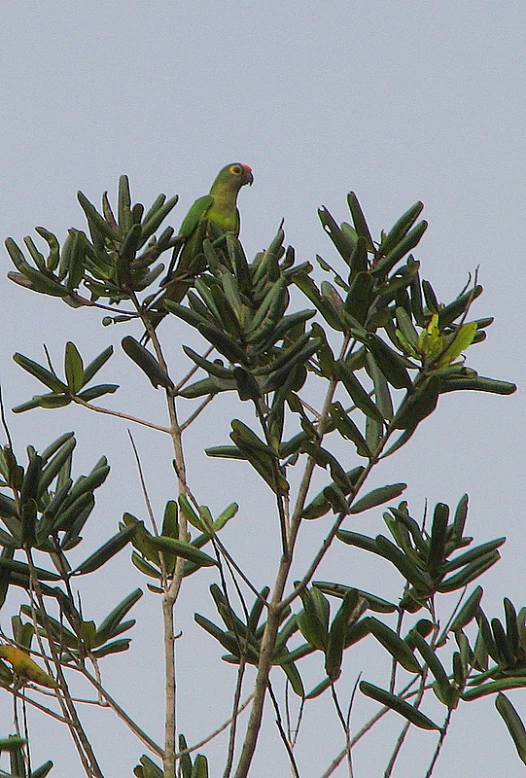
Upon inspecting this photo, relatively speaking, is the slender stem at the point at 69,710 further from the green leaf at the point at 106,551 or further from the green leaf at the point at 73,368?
the green leaf at the point at 73,368

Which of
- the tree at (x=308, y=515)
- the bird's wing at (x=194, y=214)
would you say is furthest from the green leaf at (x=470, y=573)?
the bird's wing at (x=194, y=214)

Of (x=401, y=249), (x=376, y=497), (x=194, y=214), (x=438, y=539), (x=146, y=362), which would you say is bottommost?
(x=438, y=539)

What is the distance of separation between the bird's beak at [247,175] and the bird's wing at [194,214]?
0.81 metres

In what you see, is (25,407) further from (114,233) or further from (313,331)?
(313,331)

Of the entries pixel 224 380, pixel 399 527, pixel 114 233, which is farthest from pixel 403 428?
pixel 114 233

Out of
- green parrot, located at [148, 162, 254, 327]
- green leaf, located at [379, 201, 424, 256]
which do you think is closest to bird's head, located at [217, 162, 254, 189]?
green parrot, located at [148, 162, 254, 327]

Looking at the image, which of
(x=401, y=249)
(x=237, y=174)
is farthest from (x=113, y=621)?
(x=237, y=174)

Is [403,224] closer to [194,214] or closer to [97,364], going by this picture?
[97,364]

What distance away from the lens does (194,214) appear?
137 inches

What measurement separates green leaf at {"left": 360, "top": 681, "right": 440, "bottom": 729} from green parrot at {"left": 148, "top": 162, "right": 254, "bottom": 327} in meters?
1.10

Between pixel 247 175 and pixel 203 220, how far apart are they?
5.30ft

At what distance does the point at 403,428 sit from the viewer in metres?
1.99

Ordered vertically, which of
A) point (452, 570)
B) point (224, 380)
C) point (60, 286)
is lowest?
point (452, 570)

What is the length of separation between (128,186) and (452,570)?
1419 mm
